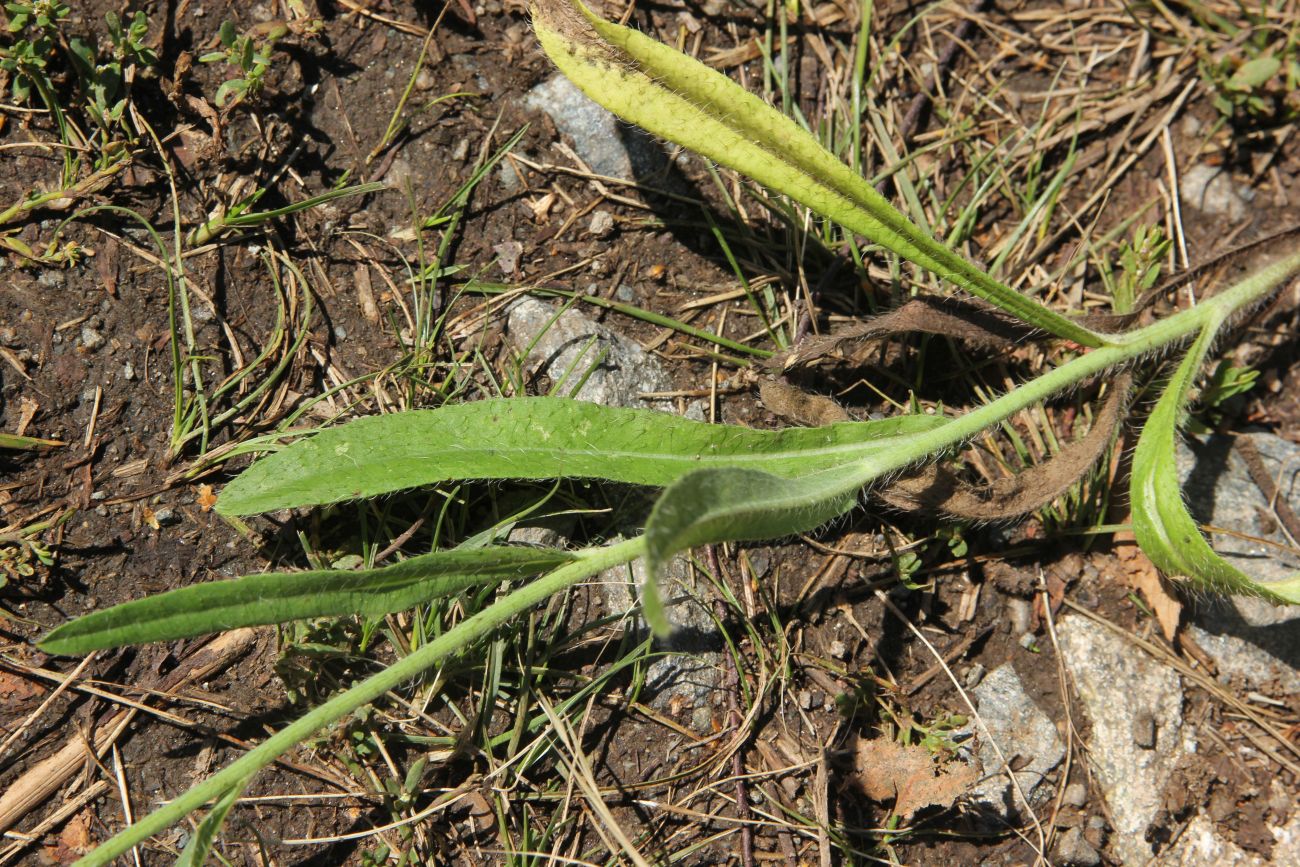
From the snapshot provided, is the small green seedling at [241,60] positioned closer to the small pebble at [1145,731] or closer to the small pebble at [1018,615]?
the small pebble at [1018,615]

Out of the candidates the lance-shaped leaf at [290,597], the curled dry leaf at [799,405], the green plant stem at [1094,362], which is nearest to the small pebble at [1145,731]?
the green plant stem at [1094,362]

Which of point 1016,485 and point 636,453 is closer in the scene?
point 636,453

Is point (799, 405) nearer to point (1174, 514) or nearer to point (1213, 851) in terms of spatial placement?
point (1174, 514)

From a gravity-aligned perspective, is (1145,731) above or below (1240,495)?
below

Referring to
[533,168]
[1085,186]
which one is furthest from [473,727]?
[1085,186]

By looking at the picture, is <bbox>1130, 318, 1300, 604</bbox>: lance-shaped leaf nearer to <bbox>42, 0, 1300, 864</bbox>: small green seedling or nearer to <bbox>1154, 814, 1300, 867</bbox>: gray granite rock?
<bbox>42, 0, 1300, 864</bbox>: small green seedling

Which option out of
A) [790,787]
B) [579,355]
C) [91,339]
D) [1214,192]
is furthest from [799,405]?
[91,339]

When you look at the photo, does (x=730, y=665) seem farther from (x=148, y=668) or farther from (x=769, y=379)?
(x=148, y=668)
